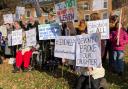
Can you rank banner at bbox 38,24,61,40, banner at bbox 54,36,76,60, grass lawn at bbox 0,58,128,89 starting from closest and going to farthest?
banner at bbox 54,36,76,60 < grass lawn at bbox 0,58,128,89 < banner at bbox 38,24,61,40

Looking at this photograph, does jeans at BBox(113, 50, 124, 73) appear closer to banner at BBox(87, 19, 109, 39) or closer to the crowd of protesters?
the crowd of protesters

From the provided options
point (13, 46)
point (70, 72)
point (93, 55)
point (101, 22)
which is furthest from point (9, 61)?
point (93, 55)

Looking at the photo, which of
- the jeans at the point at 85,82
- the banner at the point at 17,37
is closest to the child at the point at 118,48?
the jeans at the point at 85,82


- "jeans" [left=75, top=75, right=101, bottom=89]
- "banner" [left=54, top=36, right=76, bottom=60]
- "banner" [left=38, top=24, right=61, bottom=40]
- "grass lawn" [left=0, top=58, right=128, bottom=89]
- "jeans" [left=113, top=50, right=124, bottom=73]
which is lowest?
"grass lawn" [left=0, top=58, right=128, bottom=89]

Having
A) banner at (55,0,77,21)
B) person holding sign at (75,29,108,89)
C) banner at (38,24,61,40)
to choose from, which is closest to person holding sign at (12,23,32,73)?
banner at (38,24,61,40)

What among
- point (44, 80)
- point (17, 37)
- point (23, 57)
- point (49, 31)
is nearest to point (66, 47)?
point (44, 80)

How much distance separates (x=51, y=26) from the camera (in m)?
15.2

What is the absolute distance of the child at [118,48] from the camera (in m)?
13.2

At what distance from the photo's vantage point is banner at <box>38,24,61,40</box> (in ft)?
49.2

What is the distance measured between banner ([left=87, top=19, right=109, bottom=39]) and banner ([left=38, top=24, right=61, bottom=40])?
5.65 ft

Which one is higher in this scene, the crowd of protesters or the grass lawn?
the crowd of protesters

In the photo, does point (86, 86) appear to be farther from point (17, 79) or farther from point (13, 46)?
point (13, 46)

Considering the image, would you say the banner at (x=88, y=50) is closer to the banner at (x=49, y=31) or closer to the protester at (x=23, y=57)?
the banner at (x=49, y=31)

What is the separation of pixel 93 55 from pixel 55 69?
11.7 feet
